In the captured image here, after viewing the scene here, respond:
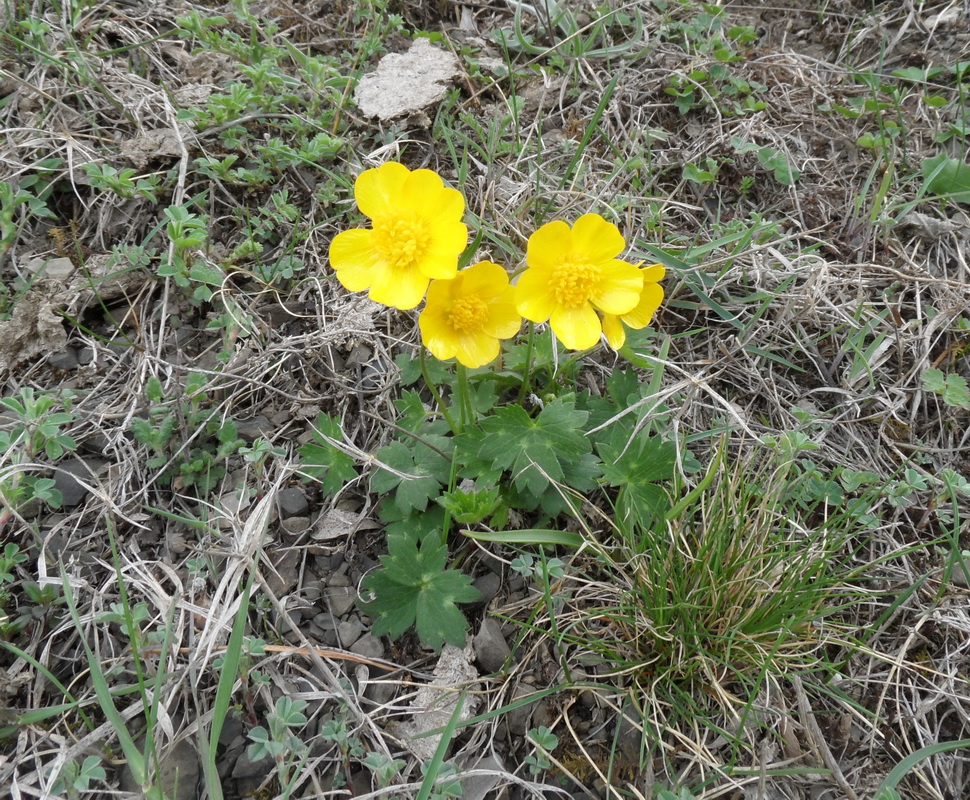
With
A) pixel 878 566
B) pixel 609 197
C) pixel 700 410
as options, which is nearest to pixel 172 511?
pixel 700 410

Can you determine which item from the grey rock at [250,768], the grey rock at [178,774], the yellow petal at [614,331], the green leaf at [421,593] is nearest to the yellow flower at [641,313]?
the yellow petal at [614,331]

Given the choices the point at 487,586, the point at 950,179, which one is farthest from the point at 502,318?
the point at 950,179

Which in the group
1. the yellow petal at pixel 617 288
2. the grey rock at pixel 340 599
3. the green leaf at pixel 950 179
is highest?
the yellow petal at pixel 617 288

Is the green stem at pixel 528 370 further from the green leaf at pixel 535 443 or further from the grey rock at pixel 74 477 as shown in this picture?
the grey rock at pixel 74 477

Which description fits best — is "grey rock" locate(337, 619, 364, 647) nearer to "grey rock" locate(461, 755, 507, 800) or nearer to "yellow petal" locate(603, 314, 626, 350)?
"grey rock" locate(461, 755, 507, 800)

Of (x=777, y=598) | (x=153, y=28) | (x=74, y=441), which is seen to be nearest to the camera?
(x=777, y=598)

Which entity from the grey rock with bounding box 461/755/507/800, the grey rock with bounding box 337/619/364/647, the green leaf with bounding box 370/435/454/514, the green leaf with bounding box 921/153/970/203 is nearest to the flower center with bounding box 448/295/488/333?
the green leaf with bounding box 370/435/454/514

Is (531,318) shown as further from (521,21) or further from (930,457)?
(521,21)

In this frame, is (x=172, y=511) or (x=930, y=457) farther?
(x=930, y=457)
